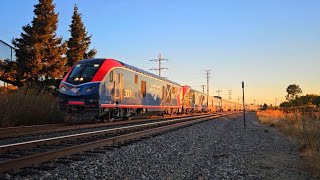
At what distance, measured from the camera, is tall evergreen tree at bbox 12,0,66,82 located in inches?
1161

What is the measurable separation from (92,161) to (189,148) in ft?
13.5

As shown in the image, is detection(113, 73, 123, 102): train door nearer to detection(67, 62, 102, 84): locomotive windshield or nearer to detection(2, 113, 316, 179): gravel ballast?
detection(67, 62, 102, 84): locomotive windshield

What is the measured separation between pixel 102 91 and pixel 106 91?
1.70 ft

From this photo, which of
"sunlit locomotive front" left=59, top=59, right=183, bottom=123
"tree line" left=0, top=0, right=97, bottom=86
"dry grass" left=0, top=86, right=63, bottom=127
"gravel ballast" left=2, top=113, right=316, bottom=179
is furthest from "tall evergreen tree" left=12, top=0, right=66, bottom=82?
"gravel ballast" left=2, top=113, right=316, bottom=179

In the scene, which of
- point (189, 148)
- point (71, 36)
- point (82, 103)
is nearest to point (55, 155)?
point (189, 148)

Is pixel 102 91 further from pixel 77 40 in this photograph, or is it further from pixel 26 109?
pixel 77 40

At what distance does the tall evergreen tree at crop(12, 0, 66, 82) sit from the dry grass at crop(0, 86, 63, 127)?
26.7 feet

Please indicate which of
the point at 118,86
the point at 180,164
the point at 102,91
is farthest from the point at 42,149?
the point at 118,86

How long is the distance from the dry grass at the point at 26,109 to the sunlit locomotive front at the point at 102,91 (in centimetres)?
226

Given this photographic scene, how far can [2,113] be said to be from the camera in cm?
1669

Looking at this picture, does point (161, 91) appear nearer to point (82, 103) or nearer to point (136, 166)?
point (82, 103)

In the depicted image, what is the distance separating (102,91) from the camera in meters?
18.4

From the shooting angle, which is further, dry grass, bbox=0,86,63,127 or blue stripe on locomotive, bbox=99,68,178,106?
blue stripe on locomotive, bbox=99,68,178,106

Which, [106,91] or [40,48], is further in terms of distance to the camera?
[40,48]
